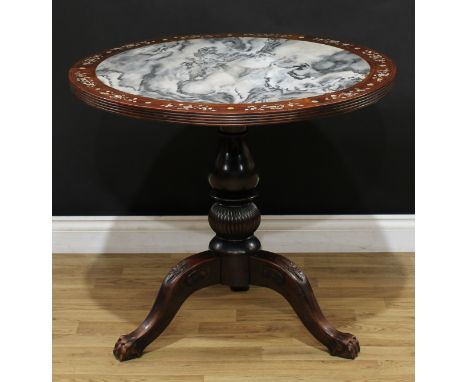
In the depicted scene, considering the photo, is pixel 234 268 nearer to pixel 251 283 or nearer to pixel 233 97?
pixel 251 283

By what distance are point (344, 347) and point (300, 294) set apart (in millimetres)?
204

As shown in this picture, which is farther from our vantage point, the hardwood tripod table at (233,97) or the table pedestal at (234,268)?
the table pedestal at (234,268)

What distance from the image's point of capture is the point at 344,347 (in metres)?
3.13

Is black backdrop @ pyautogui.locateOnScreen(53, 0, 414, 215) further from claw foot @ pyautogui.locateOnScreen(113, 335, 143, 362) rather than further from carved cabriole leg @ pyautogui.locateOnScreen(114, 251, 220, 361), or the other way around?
claw foot @ pyautogui.locateOnScreen(113, 335, 143, 362)

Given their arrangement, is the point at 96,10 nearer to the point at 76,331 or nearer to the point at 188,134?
the point at 188,134

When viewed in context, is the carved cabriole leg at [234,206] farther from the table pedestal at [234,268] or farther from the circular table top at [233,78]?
the circular table top at [233,78]

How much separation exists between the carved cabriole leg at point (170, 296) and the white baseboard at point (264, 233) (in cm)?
53

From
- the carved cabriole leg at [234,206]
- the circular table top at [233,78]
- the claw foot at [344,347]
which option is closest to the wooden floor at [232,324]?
the claw foot at [344,347]

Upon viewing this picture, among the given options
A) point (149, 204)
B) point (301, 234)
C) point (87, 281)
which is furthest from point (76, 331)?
point (301, 234)

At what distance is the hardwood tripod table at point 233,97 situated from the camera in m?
2.75

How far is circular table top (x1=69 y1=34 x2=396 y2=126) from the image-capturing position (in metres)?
2.70

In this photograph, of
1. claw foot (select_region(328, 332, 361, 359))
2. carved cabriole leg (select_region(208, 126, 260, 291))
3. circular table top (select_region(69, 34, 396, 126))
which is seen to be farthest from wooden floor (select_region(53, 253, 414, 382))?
circular table top (select_region(69, 34, 396, 126))

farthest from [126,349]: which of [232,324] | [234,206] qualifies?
[234,206]

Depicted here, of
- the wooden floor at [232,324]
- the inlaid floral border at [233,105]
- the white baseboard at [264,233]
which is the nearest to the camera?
the inlaid floral border at [233,105]
